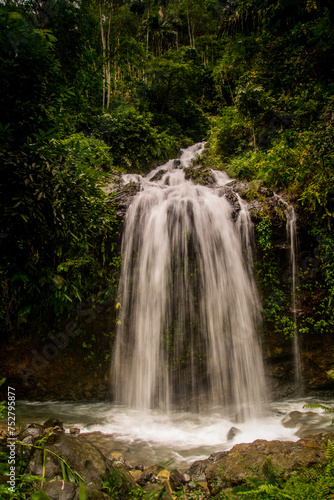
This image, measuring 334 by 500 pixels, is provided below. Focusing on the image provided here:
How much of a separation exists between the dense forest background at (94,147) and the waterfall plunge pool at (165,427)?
172 centimetres

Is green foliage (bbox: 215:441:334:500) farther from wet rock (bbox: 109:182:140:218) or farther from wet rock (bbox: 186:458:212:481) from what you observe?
wet rock (bbox: 109:182:140:218)

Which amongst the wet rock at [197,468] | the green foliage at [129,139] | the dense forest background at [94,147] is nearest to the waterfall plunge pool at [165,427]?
the wet rock at [197,468]

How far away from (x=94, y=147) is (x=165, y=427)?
32.1ft

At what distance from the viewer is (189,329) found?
18.9 ft

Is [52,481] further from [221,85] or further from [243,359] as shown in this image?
[221,85]

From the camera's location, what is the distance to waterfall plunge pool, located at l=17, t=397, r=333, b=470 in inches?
156

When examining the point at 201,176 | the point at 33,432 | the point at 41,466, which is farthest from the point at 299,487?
the point at 201,176

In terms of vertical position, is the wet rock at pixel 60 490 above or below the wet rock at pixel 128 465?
above

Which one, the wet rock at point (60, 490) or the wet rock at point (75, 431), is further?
the wet rock at point (75, 431)

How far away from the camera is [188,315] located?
582 centimetres

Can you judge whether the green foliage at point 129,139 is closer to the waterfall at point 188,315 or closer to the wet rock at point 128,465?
the waterfall at point 188,315

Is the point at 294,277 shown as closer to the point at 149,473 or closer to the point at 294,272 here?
the point at 294,272

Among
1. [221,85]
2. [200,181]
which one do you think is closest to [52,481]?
[200,181]

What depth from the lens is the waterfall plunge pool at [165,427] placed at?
3.97 meters
